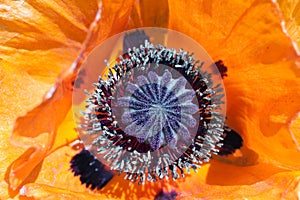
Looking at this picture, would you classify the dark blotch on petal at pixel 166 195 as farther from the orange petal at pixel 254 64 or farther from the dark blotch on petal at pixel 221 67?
the dark blotch on petal at pixel 221 67

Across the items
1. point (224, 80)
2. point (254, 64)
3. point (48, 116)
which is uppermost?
point (254, 64)

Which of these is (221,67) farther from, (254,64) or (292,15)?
(292,15)

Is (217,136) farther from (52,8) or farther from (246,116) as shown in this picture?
(52,8)

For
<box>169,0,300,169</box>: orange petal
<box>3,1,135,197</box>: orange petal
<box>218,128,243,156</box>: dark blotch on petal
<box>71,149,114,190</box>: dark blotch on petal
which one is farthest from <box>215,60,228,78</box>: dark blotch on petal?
<box>71,149,114,190</box>: dark blotch on petal

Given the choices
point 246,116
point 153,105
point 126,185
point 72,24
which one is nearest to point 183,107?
point 153,105

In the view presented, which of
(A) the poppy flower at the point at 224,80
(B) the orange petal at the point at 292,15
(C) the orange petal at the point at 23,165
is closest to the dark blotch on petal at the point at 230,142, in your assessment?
(A) the poppy flower at the point at 224,80

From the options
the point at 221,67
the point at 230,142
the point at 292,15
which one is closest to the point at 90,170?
the point at 230,142
